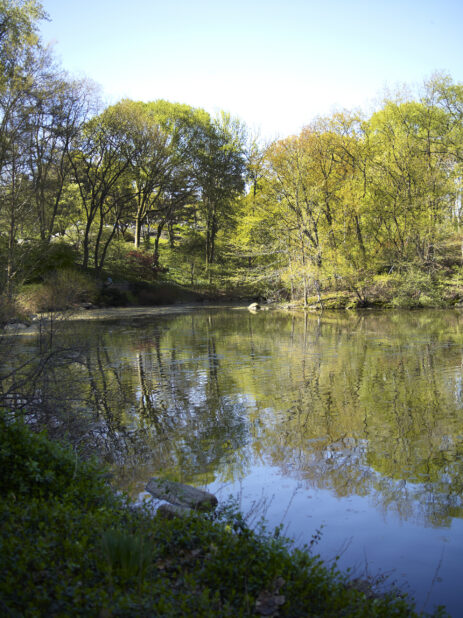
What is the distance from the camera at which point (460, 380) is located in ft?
43.0

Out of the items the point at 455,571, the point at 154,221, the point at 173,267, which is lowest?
the point at 455,571

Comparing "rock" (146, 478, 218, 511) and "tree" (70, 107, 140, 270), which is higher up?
"tree" (70, 107, 140, 270)

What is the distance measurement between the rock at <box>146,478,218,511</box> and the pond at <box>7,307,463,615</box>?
46cm

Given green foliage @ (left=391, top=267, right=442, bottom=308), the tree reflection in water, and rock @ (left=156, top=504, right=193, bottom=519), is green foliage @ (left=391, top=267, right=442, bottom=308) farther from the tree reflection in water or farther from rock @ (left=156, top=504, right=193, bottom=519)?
rock @ (left=156, top=504, right=193, bottom=519)

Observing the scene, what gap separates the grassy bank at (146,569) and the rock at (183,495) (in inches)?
21.3

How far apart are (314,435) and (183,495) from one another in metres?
3.70

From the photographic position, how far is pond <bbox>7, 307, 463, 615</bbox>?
18.7 feet

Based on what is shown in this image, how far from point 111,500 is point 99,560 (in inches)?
51.7

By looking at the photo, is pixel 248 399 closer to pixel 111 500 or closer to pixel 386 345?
pixel 111 500

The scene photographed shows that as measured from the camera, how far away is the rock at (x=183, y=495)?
588cm

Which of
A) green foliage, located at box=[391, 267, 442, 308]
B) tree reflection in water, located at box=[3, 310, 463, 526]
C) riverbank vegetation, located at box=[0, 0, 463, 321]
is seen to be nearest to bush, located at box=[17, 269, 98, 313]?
riverbank vegetation, located at box=[0, 0, 463, 321]

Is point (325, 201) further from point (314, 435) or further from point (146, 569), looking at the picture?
point (146, 569)

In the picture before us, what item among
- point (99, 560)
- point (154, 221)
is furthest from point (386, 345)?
point (154, 221)

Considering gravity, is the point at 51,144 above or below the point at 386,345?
above
